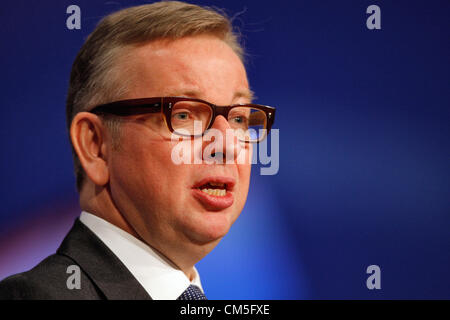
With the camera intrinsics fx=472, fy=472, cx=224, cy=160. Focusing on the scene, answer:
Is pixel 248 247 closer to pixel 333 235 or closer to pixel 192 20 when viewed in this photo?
pixel 333 235

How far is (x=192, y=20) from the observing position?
3.56 feet

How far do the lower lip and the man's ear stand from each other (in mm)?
216

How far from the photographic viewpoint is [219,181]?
3.39 ft

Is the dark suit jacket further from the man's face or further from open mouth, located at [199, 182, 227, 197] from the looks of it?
open mouth, located at [199, 182, 227, 197]

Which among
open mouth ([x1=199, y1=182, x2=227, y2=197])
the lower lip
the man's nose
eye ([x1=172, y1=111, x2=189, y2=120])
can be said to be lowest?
the lower lip

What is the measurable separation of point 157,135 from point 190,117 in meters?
Answer: 0.08

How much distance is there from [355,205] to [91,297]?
1084mm

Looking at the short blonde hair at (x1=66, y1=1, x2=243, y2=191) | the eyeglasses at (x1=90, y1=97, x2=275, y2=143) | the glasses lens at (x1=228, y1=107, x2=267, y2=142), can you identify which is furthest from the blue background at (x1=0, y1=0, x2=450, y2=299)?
the eyeglasses at (x1=90, y1=97, x2=275, y2=143)

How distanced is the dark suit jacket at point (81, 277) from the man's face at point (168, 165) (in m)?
0.09

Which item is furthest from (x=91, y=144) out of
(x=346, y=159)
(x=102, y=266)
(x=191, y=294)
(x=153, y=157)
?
(x=346, y=159)

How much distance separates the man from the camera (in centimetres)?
100

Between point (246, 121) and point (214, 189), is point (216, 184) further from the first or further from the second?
point (246, 121)

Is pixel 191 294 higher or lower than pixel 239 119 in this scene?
lower
